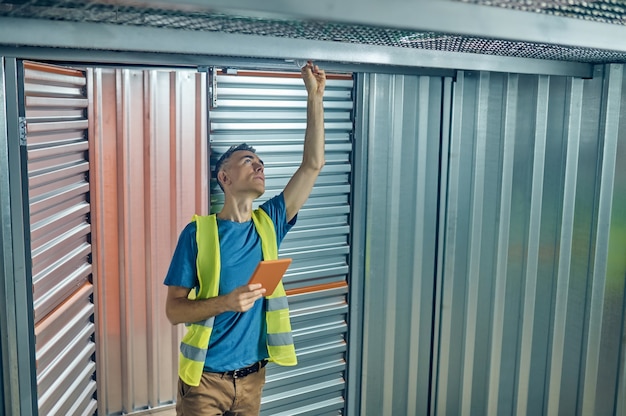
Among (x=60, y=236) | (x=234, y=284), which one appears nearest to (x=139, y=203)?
(x=60, y=236)

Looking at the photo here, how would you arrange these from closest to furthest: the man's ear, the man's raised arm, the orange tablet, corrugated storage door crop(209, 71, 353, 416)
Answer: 1. the orange tablet
2. the man's raised arm
3. the man's ear
4. corrugated storage door crop(209, 71, 353, 416)

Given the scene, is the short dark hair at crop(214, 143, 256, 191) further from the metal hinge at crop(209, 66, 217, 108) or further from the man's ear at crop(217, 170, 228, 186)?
the metal hinge at crop(209, 66, 217, 108)

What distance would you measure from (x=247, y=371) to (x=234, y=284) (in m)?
0.56

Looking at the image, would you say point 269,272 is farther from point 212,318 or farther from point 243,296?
point 212,318

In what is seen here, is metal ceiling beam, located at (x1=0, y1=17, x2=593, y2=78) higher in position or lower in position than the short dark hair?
higher

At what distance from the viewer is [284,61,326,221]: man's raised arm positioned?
3.73m

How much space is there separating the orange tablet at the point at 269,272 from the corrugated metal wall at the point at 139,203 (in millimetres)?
2402

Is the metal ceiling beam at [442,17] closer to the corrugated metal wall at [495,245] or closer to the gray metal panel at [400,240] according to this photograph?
the corrugated metal wall at [495,245]

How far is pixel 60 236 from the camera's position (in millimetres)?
4621

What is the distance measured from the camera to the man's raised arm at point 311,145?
3733 mm

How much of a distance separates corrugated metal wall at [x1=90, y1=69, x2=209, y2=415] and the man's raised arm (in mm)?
1921

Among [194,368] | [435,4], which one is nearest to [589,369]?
[194,368]

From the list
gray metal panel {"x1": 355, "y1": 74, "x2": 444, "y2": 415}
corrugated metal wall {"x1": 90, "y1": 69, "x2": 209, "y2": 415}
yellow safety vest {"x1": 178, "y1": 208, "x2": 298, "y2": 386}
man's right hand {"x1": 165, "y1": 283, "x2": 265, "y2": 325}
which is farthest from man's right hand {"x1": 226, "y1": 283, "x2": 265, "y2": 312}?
corrugated metal wall {"x1": 90, "y1": 69, "x2": 209, "y2": 415}

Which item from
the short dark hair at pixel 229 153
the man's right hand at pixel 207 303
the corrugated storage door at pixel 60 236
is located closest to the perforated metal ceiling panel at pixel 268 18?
the short dark hair at pixel 229 153
